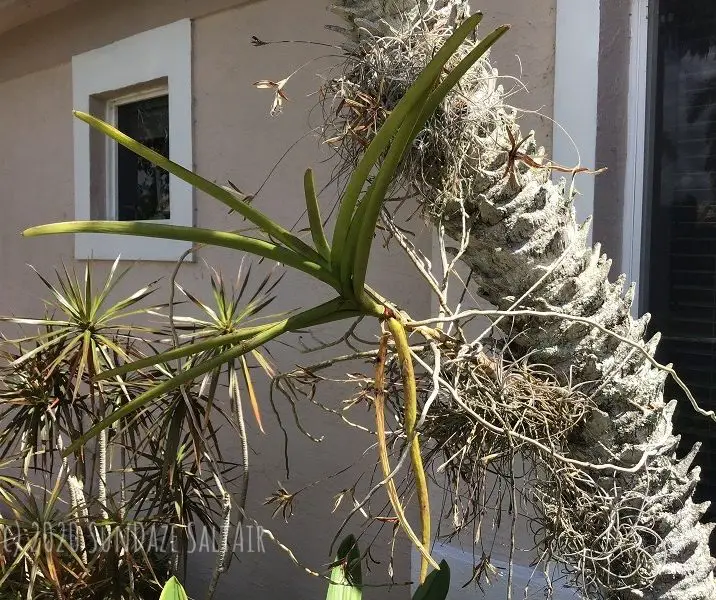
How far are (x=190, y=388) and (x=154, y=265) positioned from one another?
163 cm

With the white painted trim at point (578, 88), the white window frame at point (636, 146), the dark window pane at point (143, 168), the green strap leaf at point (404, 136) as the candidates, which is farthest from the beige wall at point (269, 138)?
the green strap leaf at point (404, 136)

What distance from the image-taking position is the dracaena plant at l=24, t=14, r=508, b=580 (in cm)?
93

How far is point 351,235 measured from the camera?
1.02m

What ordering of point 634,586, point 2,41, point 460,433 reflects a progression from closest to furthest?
1. point 460,433
2. point 634,586
3. point 2,41

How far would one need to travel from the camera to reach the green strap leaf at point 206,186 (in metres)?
1.04

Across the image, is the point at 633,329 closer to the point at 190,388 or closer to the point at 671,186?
the point at 671,186

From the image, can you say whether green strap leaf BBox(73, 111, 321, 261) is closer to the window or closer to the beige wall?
the beige wall

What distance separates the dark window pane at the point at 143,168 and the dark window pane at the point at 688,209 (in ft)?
8.92

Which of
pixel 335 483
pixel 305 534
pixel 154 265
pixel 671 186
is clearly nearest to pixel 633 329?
pixel 671 186

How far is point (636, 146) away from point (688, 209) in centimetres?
27

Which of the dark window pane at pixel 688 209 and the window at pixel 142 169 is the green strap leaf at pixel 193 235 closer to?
the dark window pane at pixel 688 209

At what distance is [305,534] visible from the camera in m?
3.12

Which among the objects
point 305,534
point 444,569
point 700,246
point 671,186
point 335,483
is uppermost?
point 671,186

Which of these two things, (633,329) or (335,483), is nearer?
(633,329)
